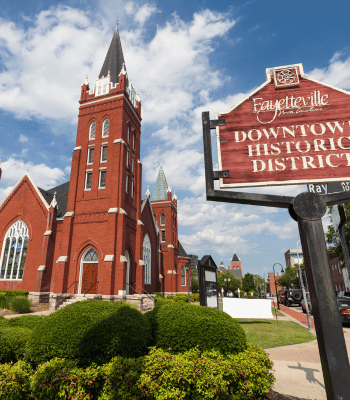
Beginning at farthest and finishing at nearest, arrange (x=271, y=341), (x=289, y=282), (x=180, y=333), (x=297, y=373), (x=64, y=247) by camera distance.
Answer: (x=289, y=282)
(x=64, y=247)
(x=271, y=341)
(x=297, y=373)
(x=180, y=333)

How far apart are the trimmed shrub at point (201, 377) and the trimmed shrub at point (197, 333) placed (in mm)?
180

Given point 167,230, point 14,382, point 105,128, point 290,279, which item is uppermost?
point 105,128

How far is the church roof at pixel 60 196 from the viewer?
87.9 feet

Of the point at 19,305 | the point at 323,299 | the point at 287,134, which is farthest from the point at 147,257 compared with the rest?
the point at 323,299

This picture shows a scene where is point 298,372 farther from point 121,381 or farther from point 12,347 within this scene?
point 12,347

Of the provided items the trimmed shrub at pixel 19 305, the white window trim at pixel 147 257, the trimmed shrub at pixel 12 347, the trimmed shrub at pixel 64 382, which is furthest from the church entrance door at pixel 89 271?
the trimmed shrub at pixel 64 382

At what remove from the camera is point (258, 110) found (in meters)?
4.17

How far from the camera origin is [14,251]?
82.7 feet

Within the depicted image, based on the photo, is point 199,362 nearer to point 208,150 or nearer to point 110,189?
point 208,150

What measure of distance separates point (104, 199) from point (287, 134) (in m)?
21.1

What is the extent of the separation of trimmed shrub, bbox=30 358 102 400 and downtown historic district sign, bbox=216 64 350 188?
3.64 meters

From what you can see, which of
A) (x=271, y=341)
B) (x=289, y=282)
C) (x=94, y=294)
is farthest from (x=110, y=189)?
(x=289, y=282)

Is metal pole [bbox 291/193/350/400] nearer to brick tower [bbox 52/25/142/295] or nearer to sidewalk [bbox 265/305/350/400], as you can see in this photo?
sidewalk [bbox 265/305/350/400]

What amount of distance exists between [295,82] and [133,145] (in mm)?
25388
